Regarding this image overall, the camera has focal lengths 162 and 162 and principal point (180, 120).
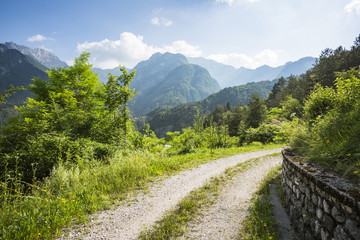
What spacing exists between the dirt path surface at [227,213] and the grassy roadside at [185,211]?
17 centimetres

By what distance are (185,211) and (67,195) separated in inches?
141

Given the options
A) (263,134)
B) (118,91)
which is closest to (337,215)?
(118,91)

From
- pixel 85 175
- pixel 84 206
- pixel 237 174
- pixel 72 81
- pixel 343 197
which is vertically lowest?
pixel 237 174

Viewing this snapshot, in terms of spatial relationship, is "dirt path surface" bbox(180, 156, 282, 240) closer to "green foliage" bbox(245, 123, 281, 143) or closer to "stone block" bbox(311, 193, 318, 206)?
"stone block" bbox(311, 193, 318, 206)

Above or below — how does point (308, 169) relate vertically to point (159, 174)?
above

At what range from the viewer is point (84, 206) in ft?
14.4

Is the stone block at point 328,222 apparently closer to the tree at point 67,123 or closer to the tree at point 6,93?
the tree at point 67,123

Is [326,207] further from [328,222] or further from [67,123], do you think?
[67,123]

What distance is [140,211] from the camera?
450cm

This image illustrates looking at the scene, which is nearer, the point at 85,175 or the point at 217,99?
the point at 85,175

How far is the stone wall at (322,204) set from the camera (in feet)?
7.19

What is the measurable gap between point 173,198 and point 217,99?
176374 mm

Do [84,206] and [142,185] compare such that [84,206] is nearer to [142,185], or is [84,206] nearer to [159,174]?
[142,185]

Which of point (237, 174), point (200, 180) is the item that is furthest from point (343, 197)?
point (237, 174)
